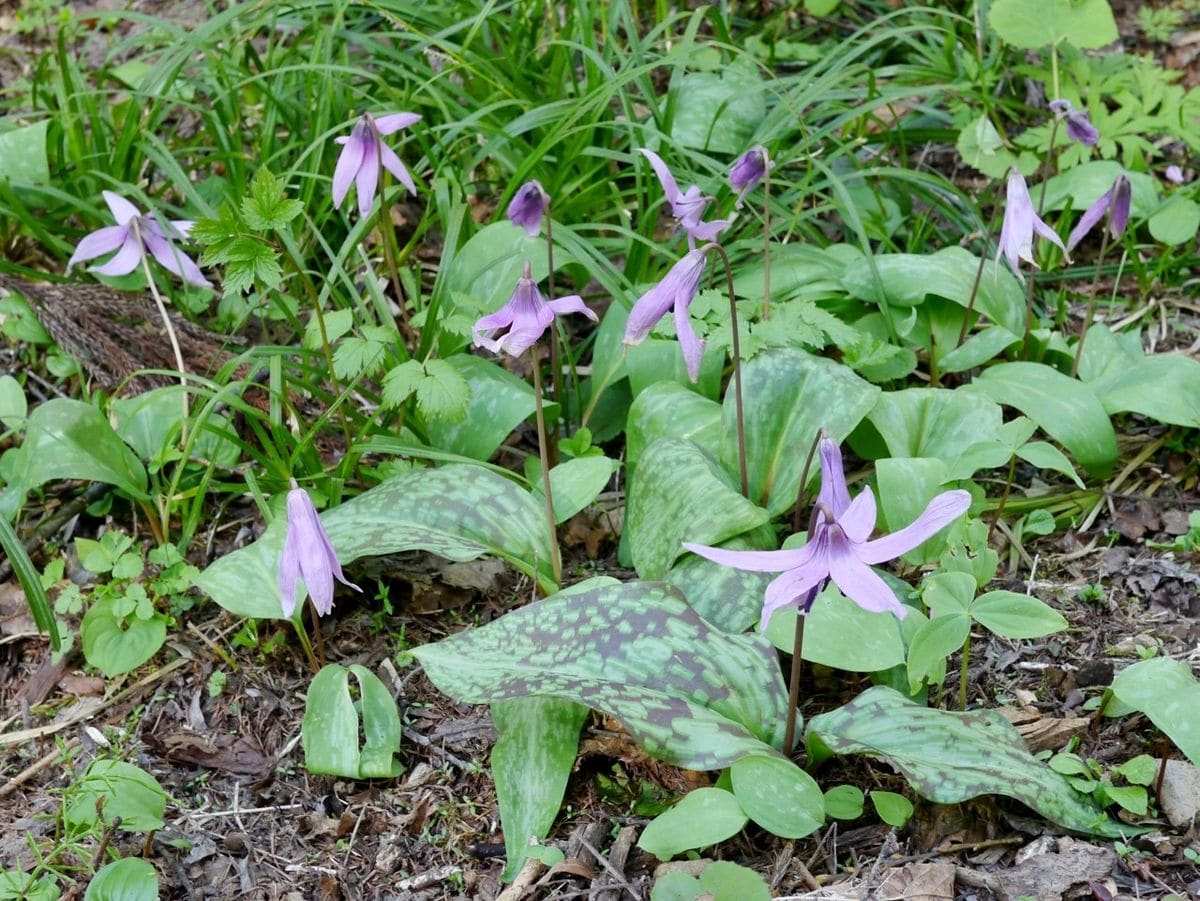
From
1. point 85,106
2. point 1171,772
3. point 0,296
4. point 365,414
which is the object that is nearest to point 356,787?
point 365,414

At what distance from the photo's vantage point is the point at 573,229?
291 cm

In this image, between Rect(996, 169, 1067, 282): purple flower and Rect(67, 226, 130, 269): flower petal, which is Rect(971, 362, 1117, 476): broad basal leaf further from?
Rect(67, 226, 130, 269): flower petal

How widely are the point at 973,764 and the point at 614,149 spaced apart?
205 cm

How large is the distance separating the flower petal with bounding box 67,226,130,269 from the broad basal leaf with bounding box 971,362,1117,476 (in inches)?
80.1

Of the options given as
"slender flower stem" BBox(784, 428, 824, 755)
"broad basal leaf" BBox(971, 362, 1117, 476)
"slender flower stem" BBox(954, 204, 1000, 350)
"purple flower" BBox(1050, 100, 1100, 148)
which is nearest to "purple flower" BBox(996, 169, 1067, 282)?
"slender flower stem" BBox(954, 204, 1000, 350)

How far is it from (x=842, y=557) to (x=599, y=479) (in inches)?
35.2

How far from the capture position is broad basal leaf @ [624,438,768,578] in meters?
2.16

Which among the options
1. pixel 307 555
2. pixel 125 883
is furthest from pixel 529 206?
pixel 125 883

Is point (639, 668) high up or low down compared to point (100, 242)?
down

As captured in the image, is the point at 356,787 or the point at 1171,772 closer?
the point at 1171,772

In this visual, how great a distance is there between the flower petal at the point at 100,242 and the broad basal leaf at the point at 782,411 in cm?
153

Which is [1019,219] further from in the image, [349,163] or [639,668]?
[349,163]

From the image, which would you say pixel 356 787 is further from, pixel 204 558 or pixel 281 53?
pixel 281 53

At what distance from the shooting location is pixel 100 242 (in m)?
2.82
